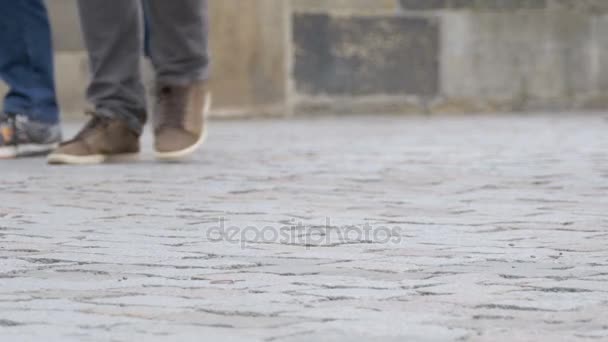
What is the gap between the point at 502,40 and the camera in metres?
8.59

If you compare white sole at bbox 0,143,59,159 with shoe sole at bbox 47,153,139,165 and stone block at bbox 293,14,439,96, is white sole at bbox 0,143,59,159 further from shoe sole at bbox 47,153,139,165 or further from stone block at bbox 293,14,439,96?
stone block at bbox 293,14,439,96

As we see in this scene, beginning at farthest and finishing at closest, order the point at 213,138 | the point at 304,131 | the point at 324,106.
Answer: the point at 324,106
the point at 304,131
the point at 213,138

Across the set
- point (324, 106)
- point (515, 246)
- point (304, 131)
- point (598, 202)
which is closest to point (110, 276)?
point (515, 246)

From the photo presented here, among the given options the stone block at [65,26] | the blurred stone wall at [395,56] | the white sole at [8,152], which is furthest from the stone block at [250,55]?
the white sole at [8,152]

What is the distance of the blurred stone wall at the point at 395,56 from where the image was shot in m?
8.06

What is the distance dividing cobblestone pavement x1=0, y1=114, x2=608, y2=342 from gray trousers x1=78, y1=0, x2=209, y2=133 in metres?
0.22

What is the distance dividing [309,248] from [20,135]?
103 inches

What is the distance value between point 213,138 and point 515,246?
365 centimetres

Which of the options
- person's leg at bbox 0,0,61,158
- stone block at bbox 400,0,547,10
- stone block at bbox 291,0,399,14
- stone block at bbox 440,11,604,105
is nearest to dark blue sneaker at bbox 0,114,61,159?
person's leg at bbox 0,0,61,158

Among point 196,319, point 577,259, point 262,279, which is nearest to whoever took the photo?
point 196,319

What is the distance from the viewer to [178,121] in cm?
525

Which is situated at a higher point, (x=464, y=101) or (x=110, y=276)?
(x=110, y=276)

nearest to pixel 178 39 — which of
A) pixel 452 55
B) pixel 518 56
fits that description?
pixel 452 55

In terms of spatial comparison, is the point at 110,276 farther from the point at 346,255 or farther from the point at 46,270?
the point at 346,255
